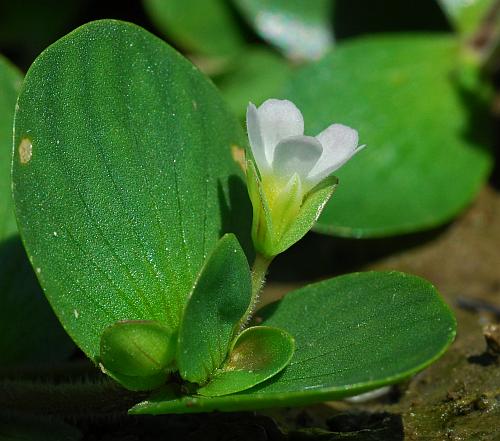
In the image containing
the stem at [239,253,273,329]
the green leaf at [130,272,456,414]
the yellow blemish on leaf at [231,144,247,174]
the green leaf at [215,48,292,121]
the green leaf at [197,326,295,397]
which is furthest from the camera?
the green leaf at [215,48,292,121]

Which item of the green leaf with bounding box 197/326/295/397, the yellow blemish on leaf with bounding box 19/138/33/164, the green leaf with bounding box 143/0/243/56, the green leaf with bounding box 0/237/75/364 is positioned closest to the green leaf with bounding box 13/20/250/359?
the yellow blemish on leaf with bounding box 19/138/33/164

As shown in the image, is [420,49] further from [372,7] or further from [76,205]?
[76,205]

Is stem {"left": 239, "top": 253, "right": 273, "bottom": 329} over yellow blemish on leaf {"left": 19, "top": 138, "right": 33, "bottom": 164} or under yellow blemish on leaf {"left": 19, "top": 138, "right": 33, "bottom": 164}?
under

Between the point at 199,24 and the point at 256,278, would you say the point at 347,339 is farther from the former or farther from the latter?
the point at 199,24

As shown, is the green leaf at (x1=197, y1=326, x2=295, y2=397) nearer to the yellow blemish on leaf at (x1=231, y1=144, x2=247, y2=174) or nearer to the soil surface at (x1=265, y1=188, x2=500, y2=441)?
the soil surface at (x1=265, y1=188, x2=500, y2=441)

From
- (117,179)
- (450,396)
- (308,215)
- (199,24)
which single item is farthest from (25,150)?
(199,24)

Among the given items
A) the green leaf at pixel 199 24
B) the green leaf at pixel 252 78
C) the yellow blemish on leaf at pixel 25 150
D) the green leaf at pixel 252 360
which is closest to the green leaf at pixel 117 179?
the yellow blemish on leaf at pixel 25 150

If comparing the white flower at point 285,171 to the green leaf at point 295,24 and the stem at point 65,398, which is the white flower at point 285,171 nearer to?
the stem at point 65,398
